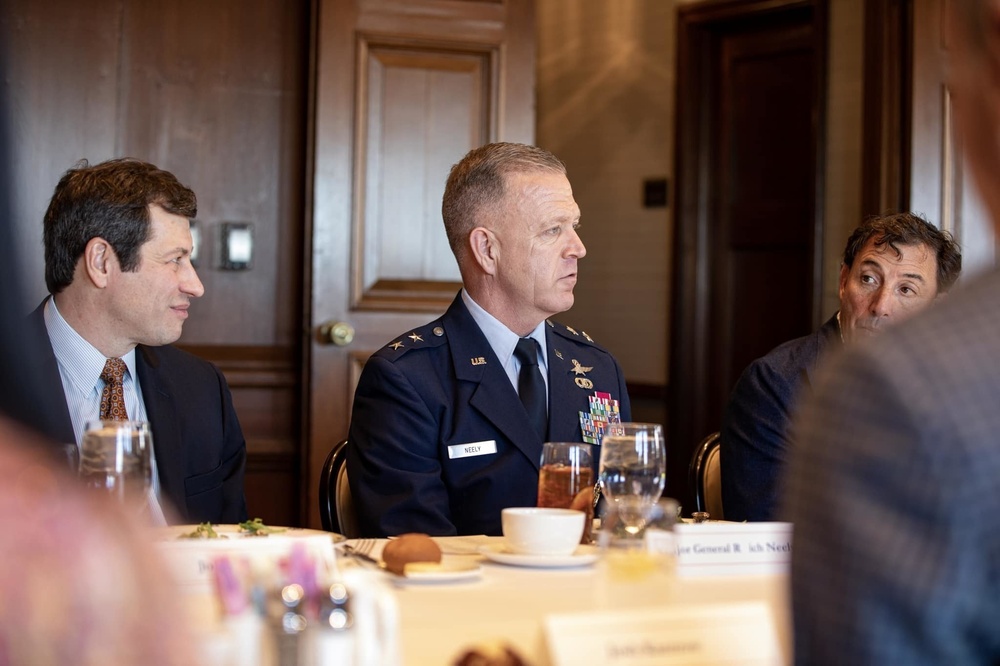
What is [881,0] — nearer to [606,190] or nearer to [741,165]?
[741,165]

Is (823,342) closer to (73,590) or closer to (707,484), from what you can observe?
(707,484)

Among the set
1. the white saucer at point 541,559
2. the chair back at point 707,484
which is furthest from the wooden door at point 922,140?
the white saucer at point 541,559

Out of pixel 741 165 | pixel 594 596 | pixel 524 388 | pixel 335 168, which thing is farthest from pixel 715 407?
pixel 594 596

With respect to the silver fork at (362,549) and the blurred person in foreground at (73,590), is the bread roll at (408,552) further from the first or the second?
the blurred person in foreground at (73,590)

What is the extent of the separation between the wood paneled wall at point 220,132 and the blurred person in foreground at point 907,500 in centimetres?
345

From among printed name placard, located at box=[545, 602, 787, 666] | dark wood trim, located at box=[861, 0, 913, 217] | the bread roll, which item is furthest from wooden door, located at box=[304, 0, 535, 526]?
printed name placard, located at box=[545, 602, 787, 666]

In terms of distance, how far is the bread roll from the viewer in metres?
1.41

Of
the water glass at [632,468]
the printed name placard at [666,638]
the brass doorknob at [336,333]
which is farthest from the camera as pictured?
the brass doorknob at [336,333]

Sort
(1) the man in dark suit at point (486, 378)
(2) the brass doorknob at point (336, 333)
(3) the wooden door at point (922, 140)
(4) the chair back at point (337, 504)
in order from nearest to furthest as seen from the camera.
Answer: (1) the man in dark suit at point (486, 378) → (4) the chair back at point (337, 504) → (2) the brass doorknob at point (336, 333) → (3) the wooden door at point (922, 140)

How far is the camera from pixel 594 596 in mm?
1319

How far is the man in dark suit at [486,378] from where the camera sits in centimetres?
231

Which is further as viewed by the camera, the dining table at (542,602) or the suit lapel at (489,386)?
the suit lapel at (489,386)

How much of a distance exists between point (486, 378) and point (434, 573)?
3.48 feet

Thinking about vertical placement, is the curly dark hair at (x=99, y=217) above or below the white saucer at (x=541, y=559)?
above
